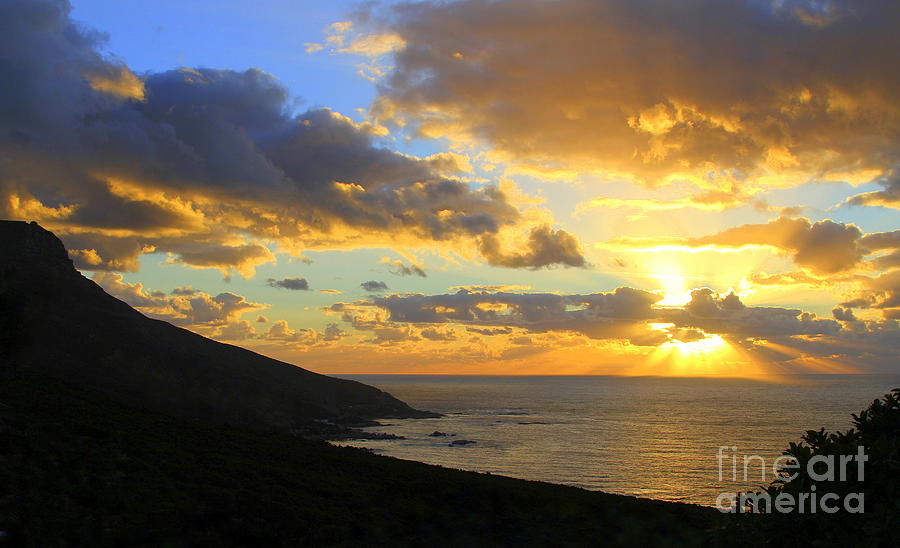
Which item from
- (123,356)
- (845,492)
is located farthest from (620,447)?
(845,492)

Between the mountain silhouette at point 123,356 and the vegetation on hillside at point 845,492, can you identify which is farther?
the mountain silhouette at point 123,356

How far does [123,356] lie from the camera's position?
381 ft

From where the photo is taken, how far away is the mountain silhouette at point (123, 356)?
341 ft

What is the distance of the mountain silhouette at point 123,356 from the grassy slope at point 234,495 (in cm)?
5081

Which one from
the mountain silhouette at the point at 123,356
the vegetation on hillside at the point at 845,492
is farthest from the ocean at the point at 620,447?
the vegetation on hillside at the point at 845,492

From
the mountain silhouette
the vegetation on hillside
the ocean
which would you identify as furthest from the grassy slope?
the mountain silhouette

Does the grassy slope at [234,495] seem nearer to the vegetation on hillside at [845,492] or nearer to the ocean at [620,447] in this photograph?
the vegetation on hillside at [845,492]

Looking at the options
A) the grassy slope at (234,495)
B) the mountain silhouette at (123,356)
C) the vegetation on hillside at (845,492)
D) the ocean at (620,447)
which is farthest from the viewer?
the mountain silhouette at (123,356)

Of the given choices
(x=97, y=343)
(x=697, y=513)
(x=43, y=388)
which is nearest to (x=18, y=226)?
(x=97, y=343)

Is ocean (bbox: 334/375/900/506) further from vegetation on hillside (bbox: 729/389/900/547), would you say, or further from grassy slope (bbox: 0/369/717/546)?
vegetation on hillside (bbox: 729/389/900/547)

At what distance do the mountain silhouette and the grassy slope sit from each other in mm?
50805

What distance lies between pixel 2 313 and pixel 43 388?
139ft

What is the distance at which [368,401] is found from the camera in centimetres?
17750

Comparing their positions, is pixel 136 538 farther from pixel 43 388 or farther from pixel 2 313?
pixel 2 313
